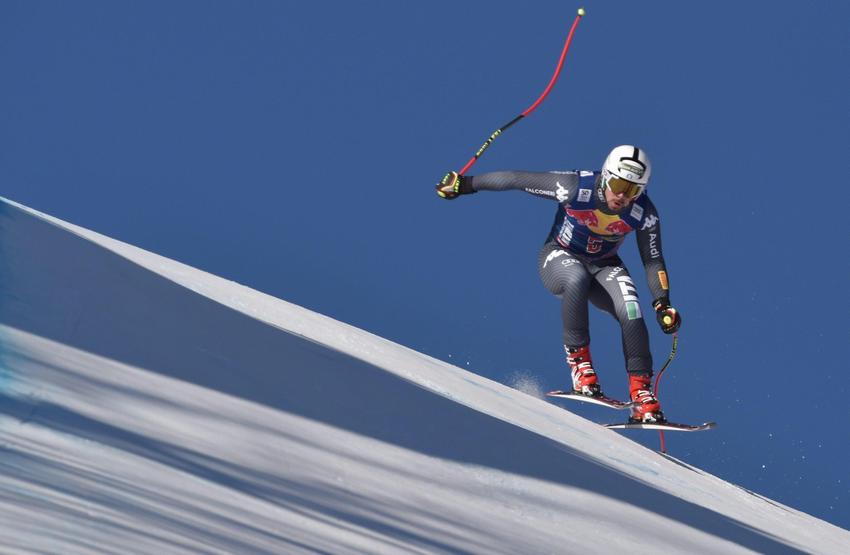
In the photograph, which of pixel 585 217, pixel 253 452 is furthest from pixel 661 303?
pixel 253 452

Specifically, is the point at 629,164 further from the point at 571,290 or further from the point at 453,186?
the point at 453,186

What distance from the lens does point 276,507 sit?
1862mm

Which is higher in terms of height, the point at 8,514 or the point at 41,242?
the point at 41,242

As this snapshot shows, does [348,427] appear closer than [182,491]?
No

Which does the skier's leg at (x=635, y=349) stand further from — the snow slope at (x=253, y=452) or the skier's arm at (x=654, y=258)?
the snow slope at (x=253, y=452)

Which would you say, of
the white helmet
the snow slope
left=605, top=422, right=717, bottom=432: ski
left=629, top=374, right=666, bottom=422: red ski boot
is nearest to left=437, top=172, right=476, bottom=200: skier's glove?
the white helmet

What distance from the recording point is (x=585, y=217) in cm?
521

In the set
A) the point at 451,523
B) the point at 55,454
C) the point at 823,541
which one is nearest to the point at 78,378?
the point at 55,454

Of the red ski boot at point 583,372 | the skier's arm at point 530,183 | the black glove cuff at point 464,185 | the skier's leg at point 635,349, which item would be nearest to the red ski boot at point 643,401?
the skier's leg at point 635,349

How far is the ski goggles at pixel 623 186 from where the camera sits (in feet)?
16.3

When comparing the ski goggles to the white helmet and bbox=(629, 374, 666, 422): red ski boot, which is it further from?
bbox=(629, 374, 666, 422): red ski boot

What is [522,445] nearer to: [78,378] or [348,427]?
[348,427]

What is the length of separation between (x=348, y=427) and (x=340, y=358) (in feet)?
4.48

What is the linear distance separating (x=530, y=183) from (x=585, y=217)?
0.28 m
